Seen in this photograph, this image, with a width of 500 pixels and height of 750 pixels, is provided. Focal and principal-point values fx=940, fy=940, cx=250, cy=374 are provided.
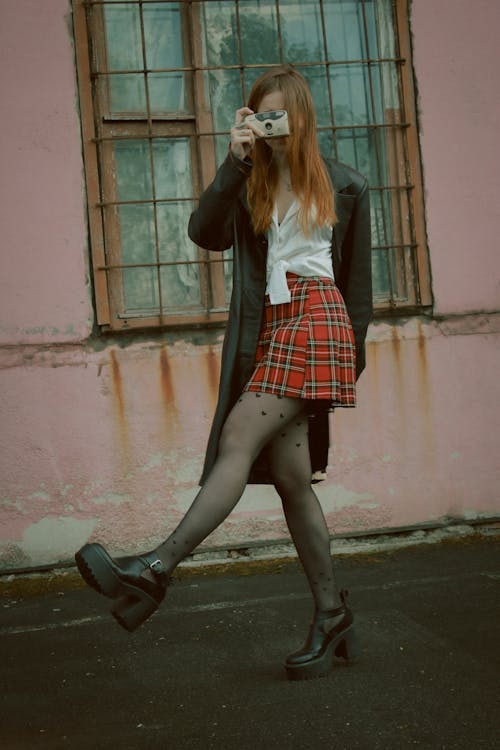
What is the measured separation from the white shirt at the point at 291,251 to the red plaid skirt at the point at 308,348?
0.04 m

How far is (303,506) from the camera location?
9.75 feet

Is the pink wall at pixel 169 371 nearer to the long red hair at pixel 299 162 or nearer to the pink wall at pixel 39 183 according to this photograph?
the pink wall at pixel 39 183

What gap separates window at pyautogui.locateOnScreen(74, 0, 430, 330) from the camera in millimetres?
4809

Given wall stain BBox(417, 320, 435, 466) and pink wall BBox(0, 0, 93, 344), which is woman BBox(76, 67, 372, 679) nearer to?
pink wall BBox(0, 0, 93, 344)

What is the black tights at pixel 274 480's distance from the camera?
2.70 m

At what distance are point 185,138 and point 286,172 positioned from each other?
82.0 inches

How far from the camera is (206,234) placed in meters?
3.01

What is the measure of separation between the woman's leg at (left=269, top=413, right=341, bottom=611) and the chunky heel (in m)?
0.60

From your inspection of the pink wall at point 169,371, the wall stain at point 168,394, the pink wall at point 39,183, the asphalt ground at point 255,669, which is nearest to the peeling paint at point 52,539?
the pink wall at point 169,371

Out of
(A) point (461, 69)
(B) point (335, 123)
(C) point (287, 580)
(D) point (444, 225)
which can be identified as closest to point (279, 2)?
(B) point (335, 123)

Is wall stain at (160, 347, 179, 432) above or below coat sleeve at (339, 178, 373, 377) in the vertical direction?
below

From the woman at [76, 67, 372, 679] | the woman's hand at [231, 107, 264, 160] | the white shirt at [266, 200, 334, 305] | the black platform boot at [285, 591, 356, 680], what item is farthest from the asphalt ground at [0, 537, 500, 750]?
the woman's hand at [231, 107, 264, 160]

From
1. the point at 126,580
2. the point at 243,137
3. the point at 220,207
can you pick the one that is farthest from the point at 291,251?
the point at 126,580

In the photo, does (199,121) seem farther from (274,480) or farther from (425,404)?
(274,480)
